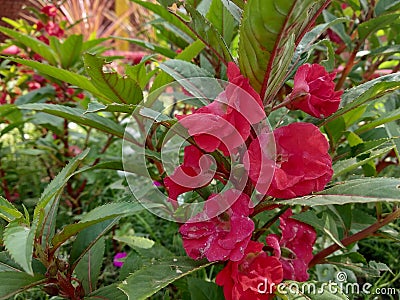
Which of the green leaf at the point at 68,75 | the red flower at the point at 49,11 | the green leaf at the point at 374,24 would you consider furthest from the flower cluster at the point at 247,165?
the red flower at the point at 49,11

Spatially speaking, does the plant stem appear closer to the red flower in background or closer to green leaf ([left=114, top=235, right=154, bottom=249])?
the red flower in background

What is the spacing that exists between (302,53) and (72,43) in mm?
902

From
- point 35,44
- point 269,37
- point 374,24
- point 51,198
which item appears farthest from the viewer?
point 35,44

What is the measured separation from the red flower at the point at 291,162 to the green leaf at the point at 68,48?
3.18 ft

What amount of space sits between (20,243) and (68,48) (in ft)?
3.32

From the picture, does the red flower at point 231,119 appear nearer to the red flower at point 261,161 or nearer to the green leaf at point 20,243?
the red flower at point 261,161

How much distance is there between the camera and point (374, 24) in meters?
0.88

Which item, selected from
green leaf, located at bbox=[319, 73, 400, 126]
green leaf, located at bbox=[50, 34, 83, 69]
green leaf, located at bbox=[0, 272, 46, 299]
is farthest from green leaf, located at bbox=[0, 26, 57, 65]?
green leaf, located at bbox=[319, 73, 400, 126]

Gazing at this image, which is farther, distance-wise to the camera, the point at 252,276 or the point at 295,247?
the point at 295,247

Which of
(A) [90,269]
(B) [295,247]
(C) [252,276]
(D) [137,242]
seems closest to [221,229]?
(C) [252,276]

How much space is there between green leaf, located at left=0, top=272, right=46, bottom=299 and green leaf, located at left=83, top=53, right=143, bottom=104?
266mm

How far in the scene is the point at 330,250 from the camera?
80cm

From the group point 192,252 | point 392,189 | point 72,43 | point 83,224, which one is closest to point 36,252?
point 83,224

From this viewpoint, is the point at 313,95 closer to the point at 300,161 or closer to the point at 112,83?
the point at 300,161
